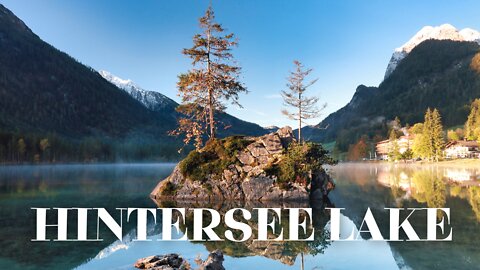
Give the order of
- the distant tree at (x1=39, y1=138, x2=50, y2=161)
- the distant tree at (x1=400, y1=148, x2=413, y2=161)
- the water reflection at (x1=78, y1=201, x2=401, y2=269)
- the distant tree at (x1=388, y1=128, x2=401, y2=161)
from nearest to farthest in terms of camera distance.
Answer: the water reflection at (x1=78, y1=201, x2=401, y2=269) → the distant tree at (x1=400, y1=148, x2=413, y2=161) → the distant tree at (x1=388, y1=128, x2=401, y2=161) → the distant tree at (x1=39, y1=138, x2=50, y2=161)

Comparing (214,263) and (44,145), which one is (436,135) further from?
(44,145)

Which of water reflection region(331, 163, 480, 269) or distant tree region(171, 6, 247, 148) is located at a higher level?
distant tree region(171, 6, 247, 148)

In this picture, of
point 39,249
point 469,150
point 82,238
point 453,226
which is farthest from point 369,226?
point 469,150

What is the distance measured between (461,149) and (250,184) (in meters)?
128

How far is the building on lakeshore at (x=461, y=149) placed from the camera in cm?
12865

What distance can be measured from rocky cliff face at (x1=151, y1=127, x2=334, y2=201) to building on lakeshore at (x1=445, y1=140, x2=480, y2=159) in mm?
116015

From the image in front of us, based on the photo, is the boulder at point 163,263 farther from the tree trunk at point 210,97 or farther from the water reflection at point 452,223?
the tree trunk at point 210,97

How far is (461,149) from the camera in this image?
133 meters

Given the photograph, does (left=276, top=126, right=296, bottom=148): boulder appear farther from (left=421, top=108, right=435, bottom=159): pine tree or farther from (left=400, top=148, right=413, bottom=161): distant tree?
(left=400, top=148, right=413, bottom=161): distant tree

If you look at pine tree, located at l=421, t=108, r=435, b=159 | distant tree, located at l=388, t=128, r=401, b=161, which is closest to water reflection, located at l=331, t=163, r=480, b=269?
pine tree, located at l=421, t=108, r=435, b=159

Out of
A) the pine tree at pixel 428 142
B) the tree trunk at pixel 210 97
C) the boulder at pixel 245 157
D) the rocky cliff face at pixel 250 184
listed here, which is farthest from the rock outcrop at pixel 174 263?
the pine tree at pixel 428 142

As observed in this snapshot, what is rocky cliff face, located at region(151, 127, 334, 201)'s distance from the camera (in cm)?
3109

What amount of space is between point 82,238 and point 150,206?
10.8m

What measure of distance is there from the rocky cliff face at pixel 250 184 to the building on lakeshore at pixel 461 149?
116m
